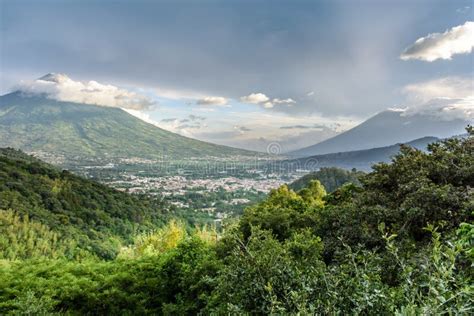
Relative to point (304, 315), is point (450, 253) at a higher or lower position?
higher

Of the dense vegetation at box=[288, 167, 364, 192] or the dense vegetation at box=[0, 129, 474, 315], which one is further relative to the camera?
the dense vegetation at box=[288, 167, 364, 192]

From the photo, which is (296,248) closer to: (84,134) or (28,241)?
(28,241)

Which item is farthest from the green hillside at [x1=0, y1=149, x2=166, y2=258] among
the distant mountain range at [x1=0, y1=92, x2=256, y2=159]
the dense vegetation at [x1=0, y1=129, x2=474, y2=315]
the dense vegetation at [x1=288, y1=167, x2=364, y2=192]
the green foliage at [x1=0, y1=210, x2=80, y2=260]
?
the distant mountain range at [x1=0, y1=92, x2=256, y2=159]

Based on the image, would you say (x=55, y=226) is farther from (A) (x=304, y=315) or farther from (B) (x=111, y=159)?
(B) (x=111, y=159)

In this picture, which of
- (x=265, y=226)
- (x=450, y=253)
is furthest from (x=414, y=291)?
(x=265, y=226)

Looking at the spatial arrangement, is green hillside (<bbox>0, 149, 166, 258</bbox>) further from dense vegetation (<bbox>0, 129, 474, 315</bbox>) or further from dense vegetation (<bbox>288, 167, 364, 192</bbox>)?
dense vegetation (<bbox>288, 167, 364, 192</bbox>)

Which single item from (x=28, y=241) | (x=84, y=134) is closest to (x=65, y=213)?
(x=28, y=241)
